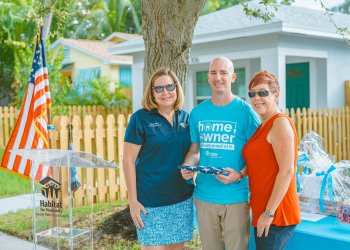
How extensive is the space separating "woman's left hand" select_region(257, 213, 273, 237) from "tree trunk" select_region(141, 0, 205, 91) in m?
2.87

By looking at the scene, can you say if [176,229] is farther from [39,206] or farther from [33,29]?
[33,29]

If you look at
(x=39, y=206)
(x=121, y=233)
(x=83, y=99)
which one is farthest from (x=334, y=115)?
(x=83, y=99)

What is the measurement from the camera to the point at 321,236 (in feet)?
9.71

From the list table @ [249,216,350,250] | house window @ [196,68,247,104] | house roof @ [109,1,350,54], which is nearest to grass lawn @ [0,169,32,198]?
house roof @ [109,1,350,54]

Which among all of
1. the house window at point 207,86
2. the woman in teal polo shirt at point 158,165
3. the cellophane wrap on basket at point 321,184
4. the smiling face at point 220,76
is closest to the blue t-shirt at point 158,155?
the woman in teal polo shirt at point 158,165

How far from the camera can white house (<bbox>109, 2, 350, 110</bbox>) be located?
10235 millimetres

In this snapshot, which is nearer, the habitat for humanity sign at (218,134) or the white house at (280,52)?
the habitat for humanity sign at (218,134)

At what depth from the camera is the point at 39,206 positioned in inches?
161

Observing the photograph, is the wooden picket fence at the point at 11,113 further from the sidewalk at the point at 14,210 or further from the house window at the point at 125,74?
the sidewalk at the point at 14,210

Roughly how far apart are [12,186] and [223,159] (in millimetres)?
7118

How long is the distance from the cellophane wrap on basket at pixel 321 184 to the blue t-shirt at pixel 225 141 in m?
0.63

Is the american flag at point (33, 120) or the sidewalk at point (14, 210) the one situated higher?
the american flag at point (33, 120)

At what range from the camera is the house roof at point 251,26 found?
9.84m

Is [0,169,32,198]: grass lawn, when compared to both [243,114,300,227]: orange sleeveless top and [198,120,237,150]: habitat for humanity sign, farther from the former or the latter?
[243,114,300,227]: orange sleeveless top
